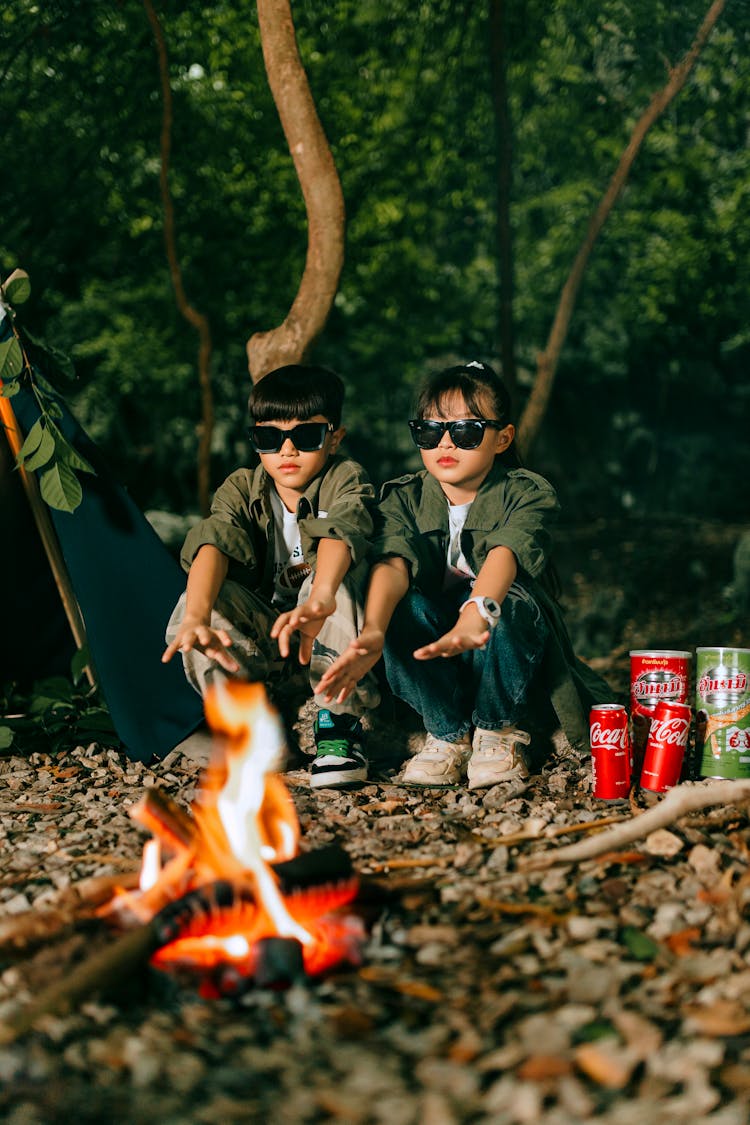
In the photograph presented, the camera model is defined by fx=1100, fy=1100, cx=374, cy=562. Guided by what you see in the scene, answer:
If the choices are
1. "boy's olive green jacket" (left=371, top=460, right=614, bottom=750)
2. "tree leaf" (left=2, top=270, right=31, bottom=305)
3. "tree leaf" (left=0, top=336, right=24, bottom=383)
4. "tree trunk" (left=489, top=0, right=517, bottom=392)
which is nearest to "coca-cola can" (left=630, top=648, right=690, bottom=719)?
"boy's olive green jacket" (left=371, top=460, right=614, bottom=750)

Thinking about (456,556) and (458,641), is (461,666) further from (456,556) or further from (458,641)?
(458,641)

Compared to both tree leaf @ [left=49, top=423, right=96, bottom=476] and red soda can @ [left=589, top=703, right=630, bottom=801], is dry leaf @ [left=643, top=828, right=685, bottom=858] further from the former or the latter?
tree leaf @ [left=49, top=423, right=96, bottom=476]

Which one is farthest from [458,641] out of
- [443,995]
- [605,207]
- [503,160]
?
[503,160]

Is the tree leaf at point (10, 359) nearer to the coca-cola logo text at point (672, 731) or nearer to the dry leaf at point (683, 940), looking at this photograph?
the coca-cola logo text at point (672, 731)

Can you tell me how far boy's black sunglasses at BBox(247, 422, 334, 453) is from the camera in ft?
12.5

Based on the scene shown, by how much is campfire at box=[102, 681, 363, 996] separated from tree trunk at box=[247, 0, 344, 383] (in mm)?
2592

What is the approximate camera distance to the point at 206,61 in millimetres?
9391

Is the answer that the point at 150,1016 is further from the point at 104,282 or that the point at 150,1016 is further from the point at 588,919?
the point at 104,282

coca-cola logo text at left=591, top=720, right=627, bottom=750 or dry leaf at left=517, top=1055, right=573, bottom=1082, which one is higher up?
coca-cola logo text at left=591, top=720, right=627, bottom=750

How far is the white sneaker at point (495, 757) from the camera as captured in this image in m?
3.64

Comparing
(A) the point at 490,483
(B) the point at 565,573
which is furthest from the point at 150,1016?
(B) the point at 565,573

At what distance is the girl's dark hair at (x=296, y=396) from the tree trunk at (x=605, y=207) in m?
3.79

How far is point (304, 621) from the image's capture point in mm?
3369

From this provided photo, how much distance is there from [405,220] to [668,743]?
7.98 metres
